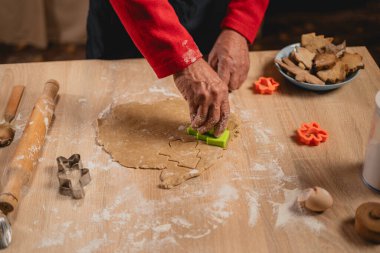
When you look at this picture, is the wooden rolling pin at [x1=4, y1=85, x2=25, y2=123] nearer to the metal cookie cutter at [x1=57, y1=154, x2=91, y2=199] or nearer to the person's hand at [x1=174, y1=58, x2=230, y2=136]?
the metal cookie cutter at [x1=57, y1=154, x2=91, y2=199]

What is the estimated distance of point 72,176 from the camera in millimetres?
1113

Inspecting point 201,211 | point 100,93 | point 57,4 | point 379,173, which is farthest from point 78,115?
point 57,4

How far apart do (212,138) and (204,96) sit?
12cm

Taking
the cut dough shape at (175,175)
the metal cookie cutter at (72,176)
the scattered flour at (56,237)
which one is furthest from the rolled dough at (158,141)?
the scattered flour at (56,237)

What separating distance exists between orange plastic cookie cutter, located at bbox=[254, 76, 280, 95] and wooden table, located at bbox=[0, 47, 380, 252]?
2 centimetres

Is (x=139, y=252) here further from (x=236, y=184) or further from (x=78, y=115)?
(x=78, y=115)

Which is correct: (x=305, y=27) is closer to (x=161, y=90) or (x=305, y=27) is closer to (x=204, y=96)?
(x=161, y=90)

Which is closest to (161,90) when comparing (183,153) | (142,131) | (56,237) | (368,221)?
(142,131)

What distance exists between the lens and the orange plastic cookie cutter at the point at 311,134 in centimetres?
123

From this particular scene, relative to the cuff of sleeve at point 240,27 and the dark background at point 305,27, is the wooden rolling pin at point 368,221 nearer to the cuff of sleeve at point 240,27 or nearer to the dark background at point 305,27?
the cuff of sleeve at point 240,27

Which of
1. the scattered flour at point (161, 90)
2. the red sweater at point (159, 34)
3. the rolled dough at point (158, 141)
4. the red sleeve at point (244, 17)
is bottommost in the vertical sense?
the scattered flour at point (161, 90)

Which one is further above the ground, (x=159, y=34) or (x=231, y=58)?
(x=159, y=34)

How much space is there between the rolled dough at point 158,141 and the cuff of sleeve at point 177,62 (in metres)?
0.16

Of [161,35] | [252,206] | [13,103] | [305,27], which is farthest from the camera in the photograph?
[305,27]
